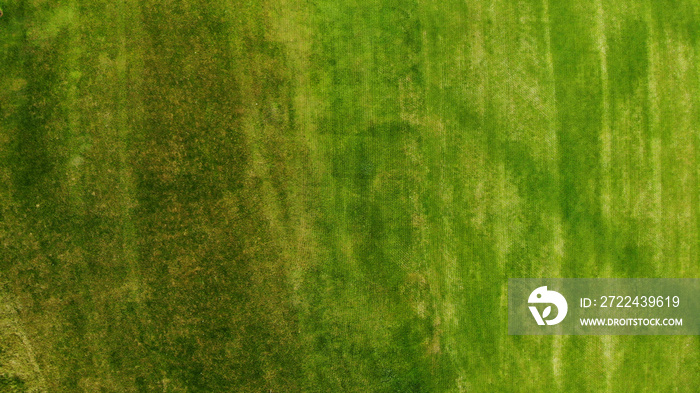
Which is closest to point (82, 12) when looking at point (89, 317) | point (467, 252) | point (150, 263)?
point (150, 263)

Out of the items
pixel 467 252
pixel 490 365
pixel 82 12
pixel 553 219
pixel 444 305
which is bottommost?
pixel 490 365

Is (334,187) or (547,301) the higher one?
(334,187)

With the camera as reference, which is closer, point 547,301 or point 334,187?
point 334,187

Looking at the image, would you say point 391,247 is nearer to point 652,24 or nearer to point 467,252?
point 467,252

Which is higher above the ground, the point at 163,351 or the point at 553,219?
the point at 553,219

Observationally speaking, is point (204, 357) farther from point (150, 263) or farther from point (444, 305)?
point (444, 305)

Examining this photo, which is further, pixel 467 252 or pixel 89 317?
pixel 467 252
